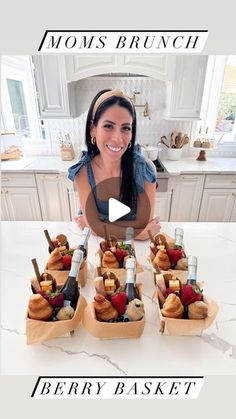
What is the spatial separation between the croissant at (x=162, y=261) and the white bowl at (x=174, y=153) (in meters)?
1.69

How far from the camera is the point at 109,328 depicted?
524 mm

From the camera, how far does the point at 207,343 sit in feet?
1.84

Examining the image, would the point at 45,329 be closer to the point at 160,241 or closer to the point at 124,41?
the point at 160,241

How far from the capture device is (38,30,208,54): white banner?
2.18ft

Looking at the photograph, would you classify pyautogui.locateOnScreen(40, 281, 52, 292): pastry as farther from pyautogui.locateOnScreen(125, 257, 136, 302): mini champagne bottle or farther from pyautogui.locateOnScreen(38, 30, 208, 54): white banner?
pyautogui.locateOnScreen(38, 30, 208, 54): white banner

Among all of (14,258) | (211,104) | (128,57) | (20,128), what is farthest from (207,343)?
(20,128)

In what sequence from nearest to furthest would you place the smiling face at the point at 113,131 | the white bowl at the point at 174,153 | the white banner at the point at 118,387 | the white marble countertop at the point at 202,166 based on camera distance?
the white banner at the point at 118,387 < the smiling face at the point at 113,131 < the white marble countertop at the point at 202,166 < the white bowl at the point at 174,153

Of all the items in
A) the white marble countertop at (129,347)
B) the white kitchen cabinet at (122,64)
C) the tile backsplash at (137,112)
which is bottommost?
the white marble countertop at (129,347)

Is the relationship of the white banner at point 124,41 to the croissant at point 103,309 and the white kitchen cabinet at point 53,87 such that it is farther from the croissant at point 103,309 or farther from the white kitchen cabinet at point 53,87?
the white kitchen cabinet at point 53,87

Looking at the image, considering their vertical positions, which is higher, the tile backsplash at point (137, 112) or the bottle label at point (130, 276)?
the tile backsplash at point (137, 112)

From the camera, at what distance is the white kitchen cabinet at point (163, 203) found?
6.64 feet

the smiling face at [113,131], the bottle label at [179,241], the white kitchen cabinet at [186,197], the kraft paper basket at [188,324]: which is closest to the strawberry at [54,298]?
the kraft paper basket at [188,324]

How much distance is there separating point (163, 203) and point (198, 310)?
5.14 feet

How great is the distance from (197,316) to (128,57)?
177cm
